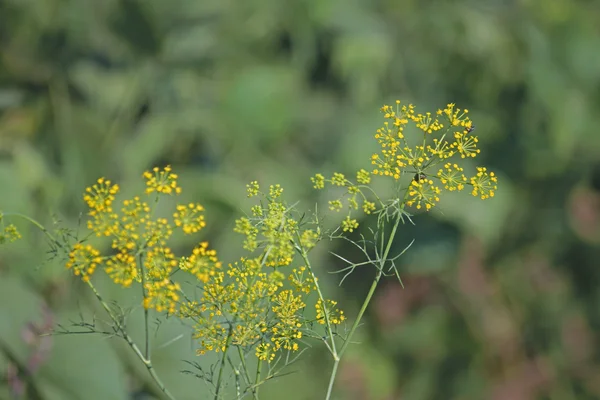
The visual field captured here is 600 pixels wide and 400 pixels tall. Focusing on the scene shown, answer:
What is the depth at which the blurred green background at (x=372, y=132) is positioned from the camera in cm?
106

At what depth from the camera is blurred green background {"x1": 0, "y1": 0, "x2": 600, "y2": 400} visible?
3.49ft

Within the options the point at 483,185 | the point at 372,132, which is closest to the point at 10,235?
the point at 483,185

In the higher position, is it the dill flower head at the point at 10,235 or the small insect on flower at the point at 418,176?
the small insect on flower at the point at 418,176

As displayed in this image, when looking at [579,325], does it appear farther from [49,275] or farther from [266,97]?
[49,275]

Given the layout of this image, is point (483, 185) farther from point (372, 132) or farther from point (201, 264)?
point (372, 132)

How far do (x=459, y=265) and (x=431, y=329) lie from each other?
0.32ft

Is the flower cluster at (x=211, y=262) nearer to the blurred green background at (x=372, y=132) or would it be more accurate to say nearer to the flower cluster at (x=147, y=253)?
the flower cluster at (x=147, y=253)

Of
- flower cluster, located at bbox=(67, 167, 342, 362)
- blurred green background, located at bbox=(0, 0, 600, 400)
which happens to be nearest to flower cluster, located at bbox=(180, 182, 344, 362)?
flower cluster, located at bbox=(67, 167, 342, 362)

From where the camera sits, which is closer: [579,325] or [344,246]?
[344,246]

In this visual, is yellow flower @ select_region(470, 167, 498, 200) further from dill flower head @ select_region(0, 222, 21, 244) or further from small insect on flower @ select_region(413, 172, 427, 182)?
dill flower head @ select_region(0, 222, 21, 244)

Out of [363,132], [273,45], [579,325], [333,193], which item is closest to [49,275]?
[333,193]

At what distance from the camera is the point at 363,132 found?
1.13 meters

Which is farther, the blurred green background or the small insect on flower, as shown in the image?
the blurred green background

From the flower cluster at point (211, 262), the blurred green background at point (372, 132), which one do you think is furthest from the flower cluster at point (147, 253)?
the blurred green background at point (372, 132)
